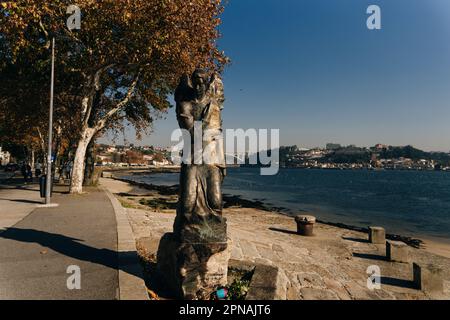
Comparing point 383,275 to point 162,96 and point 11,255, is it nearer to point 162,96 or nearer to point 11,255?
point 11,255

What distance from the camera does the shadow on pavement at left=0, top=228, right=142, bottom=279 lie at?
5.99 metres

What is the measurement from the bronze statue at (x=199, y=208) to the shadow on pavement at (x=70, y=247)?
0.88m

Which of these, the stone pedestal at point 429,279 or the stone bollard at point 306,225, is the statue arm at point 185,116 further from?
the stone bollard at point 306,225

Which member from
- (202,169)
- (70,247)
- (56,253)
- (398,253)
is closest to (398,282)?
(398,253)

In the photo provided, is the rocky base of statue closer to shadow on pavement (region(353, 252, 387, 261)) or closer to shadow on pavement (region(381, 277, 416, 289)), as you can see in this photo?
shadow on pavement (region(381, 277, 416, 289))

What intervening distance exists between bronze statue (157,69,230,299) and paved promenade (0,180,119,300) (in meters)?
1.00

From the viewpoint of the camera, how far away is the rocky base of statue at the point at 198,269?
4.69m

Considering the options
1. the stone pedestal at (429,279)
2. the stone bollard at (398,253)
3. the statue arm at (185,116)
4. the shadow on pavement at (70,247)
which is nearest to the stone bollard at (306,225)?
the stone bollard at (398,253)

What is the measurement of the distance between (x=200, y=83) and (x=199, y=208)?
2118mm

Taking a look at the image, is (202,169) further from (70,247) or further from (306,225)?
(306,225)

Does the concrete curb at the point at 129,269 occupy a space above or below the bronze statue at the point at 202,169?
below

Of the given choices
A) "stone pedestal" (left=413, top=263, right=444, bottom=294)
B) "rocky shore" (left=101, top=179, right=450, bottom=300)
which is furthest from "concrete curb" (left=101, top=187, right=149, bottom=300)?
"stone pedestal" (left=413, top=263, right=444, bottom=294)

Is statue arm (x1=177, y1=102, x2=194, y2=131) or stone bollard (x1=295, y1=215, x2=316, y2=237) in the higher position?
statue arm (x1=177, y1=102, x2=194, y2=131)

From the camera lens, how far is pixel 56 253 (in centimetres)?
649
